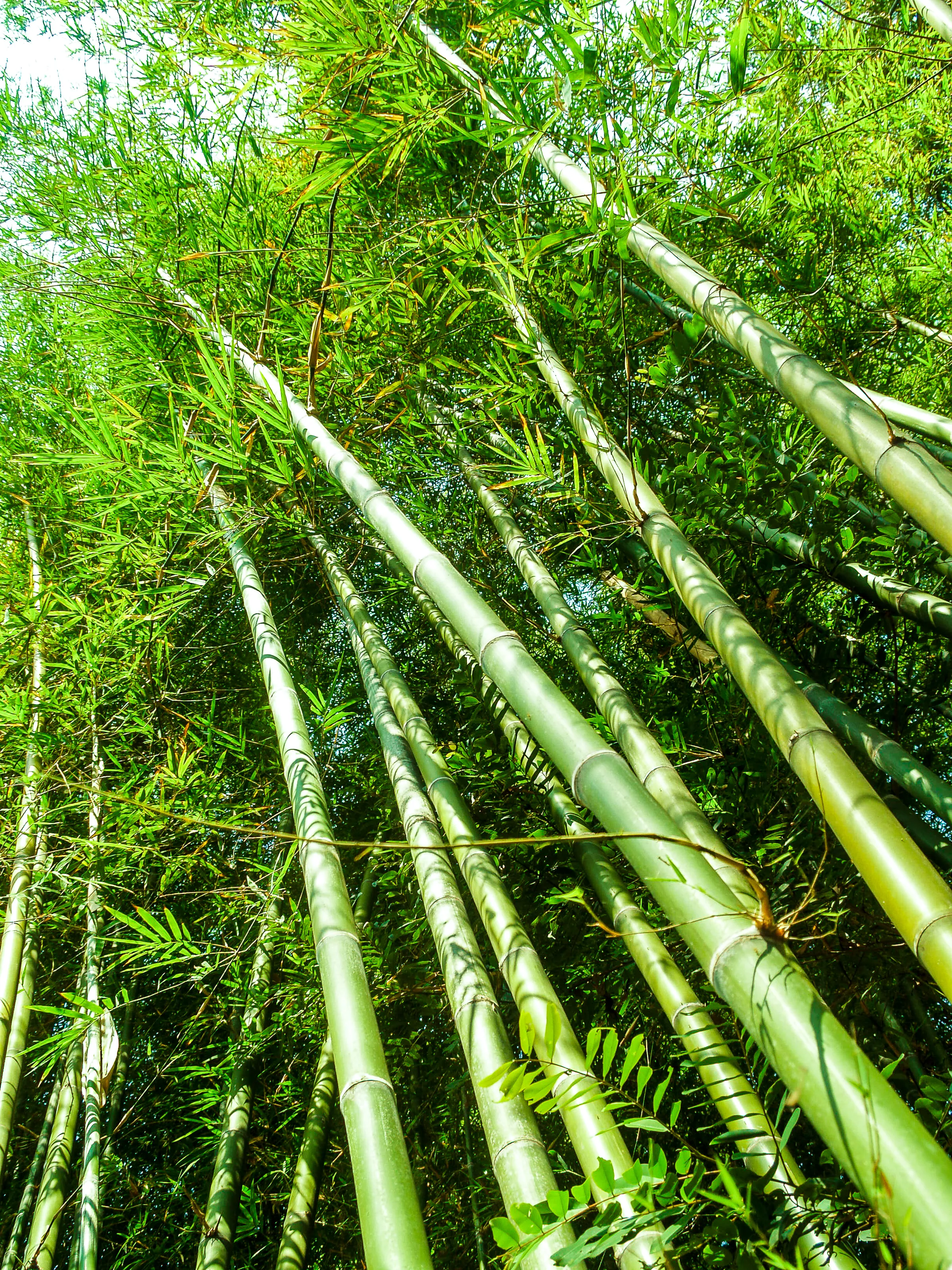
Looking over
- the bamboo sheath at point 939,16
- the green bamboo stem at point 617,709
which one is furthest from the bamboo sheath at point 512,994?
the bamboo sheath at point 939,16

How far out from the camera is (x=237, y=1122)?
2.04 meters

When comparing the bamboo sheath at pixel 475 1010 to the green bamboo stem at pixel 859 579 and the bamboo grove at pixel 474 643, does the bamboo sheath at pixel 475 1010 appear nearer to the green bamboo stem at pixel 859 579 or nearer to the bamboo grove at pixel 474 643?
the bamboo grove at pixel 474 643

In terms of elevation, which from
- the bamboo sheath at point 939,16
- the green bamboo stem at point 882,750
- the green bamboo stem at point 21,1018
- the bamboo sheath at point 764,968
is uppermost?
the bamboo sheath at point 939,16

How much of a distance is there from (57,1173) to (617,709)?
1745 mm

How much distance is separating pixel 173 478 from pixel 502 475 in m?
1.05

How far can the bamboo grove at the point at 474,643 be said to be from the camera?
3.75 feet

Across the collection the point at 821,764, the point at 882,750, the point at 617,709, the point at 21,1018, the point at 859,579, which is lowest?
the point at 821,764

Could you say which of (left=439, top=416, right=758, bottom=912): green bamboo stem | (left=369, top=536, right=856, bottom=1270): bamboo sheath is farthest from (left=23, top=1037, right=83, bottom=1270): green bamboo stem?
(left=439, top=416, right=758, bottom=912): green bamboo stem

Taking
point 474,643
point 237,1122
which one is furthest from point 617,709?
point 237,1122

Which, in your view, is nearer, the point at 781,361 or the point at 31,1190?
the point at 781,361

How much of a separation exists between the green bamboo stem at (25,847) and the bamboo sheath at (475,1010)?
1.06 metres

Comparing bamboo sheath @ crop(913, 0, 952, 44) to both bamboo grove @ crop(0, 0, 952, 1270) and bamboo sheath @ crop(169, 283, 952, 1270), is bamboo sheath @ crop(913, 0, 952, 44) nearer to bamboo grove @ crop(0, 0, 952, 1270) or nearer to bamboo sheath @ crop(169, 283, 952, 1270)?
bamboo grove @ crop(0, 0, 952, 1270)

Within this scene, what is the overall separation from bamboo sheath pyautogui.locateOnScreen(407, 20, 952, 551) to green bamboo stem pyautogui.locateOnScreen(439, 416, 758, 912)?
0.59m

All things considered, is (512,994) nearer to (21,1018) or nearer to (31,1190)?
(21,1018)
